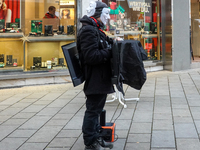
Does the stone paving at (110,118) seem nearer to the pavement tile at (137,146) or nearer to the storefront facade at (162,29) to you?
the pavement tile at (137,146)

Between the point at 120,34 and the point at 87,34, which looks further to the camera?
the point at 120,34

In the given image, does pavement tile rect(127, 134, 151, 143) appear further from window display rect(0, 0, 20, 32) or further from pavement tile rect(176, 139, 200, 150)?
window display rect(0, 0, 20, 32)

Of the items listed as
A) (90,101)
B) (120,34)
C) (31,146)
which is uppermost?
(120,34)

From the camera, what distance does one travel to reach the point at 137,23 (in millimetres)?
11625

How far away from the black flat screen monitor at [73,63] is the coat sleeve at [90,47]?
0.16 meters

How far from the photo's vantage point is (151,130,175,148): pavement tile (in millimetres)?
4611

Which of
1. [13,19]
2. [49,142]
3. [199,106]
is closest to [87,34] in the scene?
[49,142]

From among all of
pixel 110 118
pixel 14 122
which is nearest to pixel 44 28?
pixel 14 122

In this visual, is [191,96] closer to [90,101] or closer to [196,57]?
[90,101]

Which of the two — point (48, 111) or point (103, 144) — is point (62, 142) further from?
point (48, 111)

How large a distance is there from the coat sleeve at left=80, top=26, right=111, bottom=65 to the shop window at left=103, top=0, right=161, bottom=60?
645 centimetres

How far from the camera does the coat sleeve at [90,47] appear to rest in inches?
165

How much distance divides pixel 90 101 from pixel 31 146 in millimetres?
997

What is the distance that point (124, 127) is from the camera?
5.48 meters
